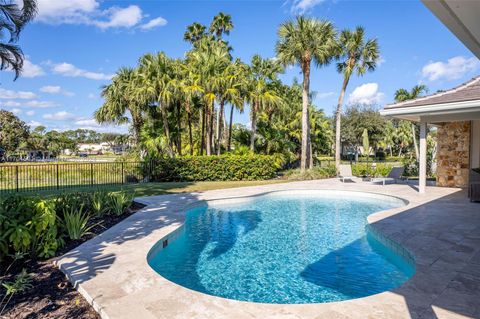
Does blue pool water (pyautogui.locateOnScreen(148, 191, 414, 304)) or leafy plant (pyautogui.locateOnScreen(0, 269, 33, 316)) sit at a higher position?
leafy plant (pyautogui.locateOnScreen(0, 269, 33, 316))

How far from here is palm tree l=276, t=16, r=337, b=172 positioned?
17.1 m

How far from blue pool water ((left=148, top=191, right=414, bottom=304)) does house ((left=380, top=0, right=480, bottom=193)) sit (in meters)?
3.49

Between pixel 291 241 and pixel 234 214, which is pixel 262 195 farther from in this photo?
pixel 291 241

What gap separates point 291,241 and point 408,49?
16917mm

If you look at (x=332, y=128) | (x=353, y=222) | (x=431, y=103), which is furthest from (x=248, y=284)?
(x=332, y=128)

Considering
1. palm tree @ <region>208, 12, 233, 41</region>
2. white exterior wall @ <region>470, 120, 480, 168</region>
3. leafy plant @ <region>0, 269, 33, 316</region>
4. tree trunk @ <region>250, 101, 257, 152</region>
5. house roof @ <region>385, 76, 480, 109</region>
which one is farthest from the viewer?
palm tree @ <region>208, 12, 233, 41</region>

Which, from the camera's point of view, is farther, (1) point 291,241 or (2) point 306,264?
(1) point 291,241

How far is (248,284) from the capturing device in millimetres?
4762

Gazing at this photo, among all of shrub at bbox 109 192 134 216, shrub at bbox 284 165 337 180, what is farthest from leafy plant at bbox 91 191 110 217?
shrub at bbox 284 165 337 180

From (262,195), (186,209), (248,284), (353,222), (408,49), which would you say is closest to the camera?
(248,284)

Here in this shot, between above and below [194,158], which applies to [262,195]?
below

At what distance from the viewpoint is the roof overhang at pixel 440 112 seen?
31.3 feet

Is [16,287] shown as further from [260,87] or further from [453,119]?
[260,87]

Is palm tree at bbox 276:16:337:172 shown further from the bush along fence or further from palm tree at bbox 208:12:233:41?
palm tree at bbox 208:12:233:41
